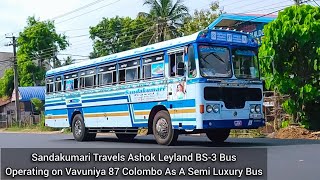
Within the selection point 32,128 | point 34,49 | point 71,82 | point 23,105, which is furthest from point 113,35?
point 71,82

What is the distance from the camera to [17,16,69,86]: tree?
188 ft

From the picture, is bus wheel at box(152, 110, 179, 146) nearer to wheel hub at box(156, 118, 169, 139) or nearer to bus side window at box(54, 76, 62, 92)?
wheel hub at box(156, 118, 169, 139)

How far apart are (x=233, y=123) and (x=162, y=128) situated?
2.15 m

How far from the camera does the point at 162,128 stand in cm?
1441

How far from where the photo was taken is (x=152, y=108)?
1483cm

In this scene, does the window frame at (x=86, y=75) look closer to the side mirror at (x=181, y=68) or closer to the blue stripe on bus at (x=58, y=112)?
the blue stripe on bus at (x=58, y=112)

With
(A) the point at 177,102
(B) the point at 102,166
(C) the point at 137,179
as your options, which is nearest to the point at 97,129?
(A) the point at 177,102

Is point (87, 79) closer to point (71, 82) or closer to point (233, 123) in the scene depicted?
point (71, 82)

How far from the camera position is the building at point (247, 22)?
2828 centimetres

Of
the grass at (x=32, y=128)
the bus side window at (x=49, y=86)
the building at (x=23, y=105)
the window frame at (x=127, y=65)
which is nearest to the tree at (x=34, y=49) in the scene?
the building at (x=23, y=105)

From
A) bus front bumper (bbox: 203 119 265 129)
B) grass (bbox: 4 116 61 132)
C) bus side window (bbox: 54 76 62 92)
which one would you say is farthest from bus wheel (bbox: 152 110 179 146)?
grass (bbox: 4 116 61 132)
